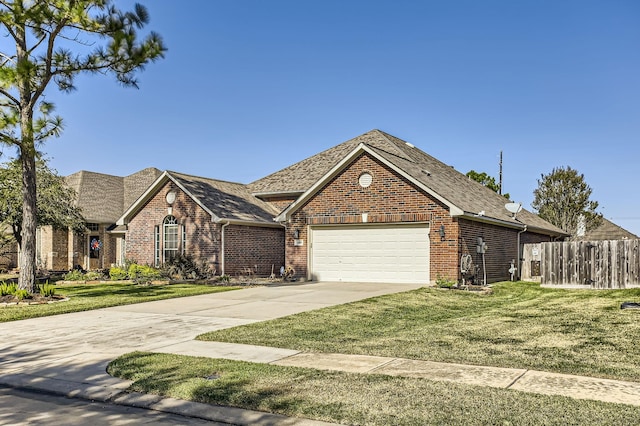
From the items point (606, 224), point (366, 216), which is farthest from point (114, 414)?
point (606, 224)

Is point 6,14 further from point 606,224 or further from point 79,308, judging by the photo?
point 606,224

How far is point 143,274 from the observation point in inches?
933

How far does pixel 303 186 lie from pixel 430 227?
9115 mm

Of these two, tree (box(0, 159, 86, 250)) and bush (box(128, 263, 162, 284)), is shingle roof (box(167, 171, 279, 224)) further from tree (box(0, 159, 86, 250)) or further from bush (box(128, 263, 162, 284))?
tree (box(0, 159, 86, 250))

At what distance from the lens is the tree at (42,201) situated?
84.4ft

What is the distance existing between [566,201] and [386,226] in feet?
123

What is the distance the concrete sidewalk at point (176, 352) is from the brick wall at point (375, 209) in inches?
212

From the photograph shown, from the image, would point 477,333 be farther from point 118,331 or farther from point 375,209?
point 375,209

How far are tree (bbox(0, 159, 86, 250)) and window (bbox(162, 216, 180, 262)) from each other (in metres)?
5.81

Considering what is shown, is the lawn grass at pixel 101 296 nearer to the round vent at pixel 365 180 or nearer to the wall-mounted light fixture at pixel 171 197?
the wall-mounted light fixture at pixel 171 197

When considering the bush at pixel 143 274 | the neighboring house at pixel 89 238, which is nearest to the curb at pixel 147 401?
the bush at pixel 143 274

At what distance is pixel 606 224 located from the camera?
56.2 metres

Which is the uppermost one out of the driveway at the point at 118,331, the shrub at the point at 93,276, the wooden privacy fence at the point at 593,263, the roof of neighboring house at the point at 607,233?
the roof of neighboring house at the point at 607,233

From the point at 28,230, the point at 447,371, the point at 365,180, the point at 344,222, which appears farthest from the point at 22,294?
the point at 447,371
